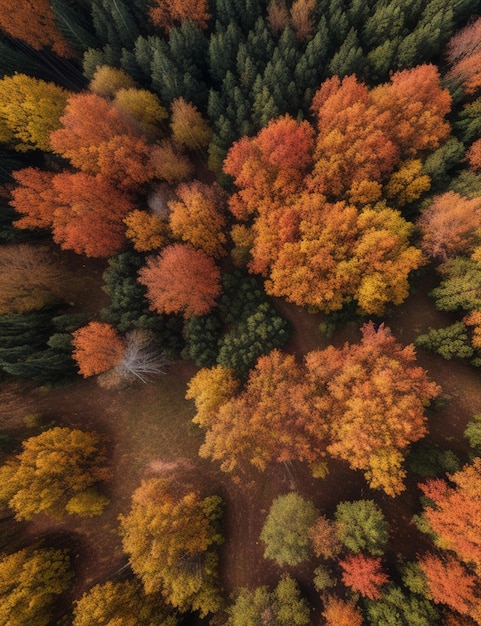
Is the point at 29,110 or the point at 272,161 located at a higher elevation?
the point at 29,110

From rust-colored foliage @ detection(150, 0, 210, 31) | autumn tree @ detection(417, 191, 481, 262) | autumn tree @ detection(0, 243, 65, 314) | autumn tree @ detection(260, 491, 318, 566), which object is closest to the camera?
autumn tree @ detection(260, 491, 318, 566)

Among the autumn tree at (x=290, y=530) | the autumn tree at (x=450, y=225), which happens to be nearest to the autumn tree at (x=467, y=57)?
the autumn tree at (x=450, y=225)

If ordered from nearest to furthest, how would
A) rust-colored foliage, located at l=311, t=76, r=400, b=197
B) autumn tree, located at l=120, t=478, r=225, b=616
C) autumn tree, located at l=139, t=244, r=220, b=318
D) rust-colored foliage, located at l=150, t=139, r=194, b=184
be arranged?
autumn tree, located at l=120, t=478, r=225, b=616
rust-colored foliage, located at l=311, t=76, r=400, b=197
autumn tree, located at l=139, t=244, r=220, b=318
rust-colored foliage, located at l=150, t=139, r=194, b=184

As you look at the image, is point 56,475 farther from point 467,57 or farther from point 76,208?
point 467,57

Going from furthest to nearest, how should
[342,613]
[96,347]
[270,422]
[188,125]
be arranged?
[188,125] < [96,347] < [270,422] < [342,613]

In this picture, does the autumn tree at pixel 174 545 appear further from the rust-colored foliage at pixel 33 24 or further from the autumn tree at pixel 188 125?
the rust-colored foliage at pixel 33 24

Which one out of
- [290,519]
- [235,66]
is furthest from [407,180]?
[290,519]

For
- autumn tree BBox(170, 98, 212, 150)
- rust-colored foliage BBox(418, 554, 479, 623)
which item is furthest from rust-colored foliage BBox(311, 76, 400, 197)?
rust-colored foliage BBox(418, 554, 479, 623)

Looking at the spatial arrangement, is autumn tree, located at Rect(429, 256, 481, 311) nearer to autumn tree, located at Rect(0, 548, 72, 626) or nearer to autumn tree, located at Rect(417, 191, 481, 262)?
autumn tree, located at Rect(417, 191, 481, 262)

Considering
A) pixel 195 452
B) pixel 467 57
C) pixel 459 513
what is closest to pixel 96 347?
pixel 195 452
